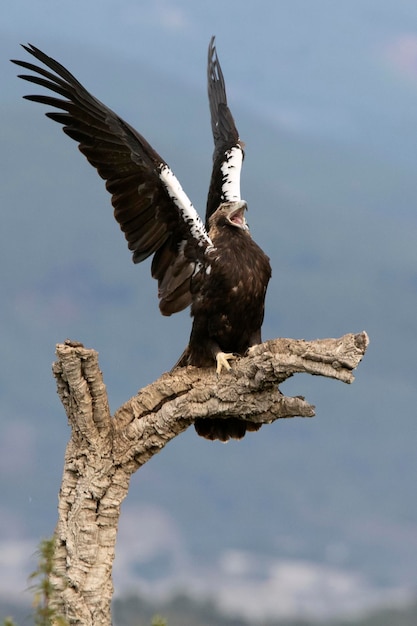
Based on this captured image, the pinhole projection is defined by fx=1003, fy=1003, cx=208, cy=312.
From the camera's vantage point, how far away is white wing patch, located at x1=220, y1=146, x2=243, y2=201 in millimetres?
8539

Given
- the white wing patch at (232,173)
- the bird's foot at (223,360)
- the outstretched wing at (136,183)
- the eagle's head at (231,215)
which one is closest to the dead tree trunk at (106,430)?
the bird's foot at (223,360)

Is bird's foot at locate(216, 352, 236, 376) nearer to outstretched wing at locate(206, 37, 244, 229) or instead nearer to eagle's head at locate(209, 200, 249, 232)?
eagle's head at locate(209, 200, 249, 232)

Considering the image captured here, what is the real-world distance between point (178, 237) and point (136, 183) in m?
0.54

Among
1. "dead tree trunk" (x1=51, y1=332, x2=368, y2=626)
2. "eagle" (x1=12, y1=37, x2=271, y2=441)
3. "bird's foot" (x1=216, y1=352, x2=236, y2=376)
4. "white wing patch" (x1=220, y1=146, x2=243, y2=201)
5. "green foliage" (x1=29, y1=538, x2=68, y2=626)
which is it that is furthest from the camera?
"white wing patch" (x1=220, y1=146, x2=243, y2=201)

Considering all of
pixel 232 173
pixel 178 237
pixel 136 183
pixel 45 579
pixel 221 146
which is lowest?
pixel 45 579

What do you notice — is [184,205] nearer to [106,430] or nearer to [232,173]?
[232,173]

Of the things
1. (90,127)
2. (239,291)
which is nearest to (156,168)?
(90,127)

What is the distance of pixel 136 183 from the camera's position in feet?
25.5

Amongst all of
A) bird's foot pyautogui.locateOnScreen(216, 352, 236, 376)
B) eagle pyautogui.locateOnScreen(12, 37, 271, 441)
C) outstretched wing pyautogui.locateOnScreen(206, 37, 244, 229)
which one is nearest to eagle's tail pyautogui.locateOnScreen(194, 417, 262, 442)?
eagle pyautogui.locateOnScreen(12, 37, 271, 441)

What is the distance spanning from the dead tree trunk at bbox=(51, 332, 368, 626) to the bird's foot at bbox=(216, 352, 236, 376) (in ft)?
0.28

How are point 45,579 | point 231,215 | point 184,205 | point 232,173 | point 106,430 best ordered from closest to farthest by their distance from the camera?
point 45,579 → point 106,430 → point 184,205 → point 231,215 → point 232,173

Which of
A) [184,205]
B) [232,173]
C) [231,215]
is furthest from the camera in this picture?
[232,173]

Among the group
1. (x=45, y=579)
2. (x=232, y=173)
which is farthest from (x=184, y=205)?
(x=45, y=579)

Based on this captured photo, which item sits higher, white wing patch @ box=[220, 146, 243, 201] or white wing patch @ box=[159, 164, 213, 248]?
white wing patch @ box=[220, 146, 243, 201]
